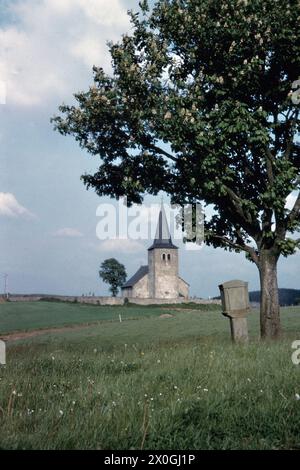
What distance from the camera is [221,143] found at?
17172 mm

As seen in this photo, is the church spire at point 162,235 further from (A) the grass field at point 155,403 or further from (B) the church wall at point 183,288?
(A) the grass field at point 155,403

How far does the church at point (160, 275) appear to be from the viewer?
120 meters

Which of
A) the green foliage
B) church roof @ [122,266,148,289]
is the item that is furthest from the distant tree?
the green foliage

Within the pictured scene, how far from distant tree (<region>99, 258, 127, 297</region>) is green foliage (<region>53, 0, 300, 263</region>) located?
362 ft

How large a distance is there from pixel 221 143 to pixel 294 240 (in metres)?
4.78

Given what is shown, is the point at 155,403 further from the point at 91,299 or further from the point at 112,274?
the point at 112,274

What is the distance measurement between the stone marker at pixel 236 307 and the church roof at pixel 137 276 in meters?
108

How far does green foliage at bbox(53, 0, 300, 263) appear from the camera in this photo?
17.1 meters

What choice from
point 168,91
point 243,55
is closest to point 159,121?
point 168,91

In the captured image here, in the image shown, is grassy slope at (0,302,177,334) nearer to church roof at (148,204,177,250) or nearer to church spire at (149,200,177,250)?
church spire at (149,200,177,250)

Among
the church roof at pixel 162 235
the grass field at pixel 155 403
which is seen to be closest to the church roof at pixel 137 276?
the church roof at pixel 162 235

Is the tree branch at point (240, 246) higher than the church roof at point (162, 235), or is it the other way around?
the church roof at point (162, 235)
